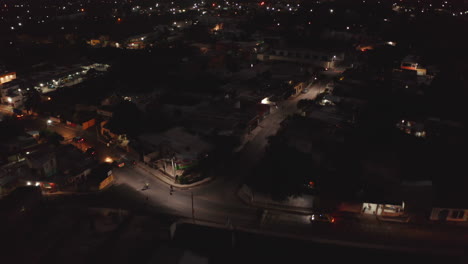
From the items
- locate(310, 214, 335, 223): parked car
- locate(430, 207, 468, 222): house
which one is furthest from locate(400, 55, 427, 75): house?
locate(310, 214, 335, 223): parked car

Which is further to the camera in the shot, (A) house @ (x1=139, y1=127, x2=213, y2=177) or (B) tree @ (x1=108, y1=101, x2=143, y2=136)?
(B) tree @ (x1=108, y1=101, x2=143, y2=136)

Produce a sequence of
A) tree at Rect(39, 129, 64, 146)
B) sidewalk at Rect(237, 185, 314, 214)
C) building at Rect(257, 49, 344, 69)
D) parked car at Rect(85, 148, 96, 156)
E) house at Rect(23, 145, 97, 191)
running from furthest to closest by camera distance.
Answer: building at Rect(257, 49, 344, 69), tree at Rect(39, 129, 64, 146), parked car at Rect(85, 148, 96, 156), house at Rect(23, 145, 97, 191), sidewalk at Rect(237, 185, 314, 214)

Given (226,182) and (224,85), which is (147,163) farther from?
(224,85)

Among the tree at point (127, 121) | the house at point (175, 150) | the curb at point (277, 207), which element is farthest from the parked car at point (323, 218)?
the tree at point (127, 121)

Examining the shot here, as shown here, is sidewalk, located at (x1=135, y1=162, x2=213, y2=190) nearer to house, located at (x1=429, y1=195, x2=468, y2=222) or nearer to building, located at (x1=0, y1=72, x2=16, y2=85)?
house, located at (x1=429, y1=195, x2=468, y2=222)

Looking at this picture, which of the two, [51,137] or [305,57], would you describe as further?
[305,57]

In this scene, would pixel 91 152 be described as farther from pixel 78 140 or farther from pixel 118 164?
pixel 78 140

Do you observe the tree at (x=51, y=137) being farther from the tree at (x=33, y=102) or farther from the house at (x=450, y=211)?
the house at (x=450, y=211)

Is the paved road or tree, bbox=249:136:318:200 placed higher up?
tree, bbox=249:136:318:200

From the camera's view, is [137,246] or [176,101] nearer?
[137,246]

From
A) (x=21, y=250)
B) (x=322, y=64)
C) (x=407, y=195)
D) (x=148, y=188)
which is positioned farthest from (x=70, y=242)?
(x=322, y=64)

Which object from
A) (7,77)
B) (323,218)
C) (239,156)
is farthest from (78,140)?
(7,77)
